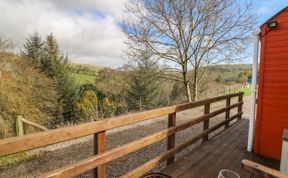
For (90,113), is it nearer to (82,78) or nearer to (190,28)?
(190,28)

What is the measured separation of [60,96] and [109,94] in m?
3.53

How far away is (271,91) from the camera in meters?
3.04

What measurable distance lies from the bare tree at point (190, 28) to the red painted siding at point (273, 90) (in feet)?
22.0

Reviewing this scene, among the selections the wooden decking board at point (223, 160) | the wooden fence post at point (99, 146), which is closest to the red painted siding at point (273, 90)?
the wooden decking board at point (223, 160)

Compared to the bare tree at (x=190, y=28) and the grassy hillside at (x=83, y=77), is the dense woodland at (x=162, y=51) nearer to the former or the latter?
the bare tree at (x=190, y=28)

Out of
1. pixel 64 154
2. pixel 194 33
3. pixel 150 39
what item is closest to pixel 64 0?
pixel 150 39

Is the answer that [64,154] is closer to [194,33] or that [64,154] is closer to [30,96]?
[30,96]

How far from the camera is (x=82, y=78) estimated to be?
54.9 ft

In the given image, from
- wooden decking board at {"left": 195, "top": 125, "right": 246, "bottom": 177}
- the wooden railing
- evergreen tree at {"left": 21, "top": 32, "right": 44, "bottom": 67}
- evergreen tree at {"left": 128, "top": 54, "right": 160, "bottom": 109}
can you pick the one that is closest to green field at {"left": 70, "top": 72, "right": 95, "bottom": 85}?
evergreen tree at {"left": 21, "top": 32, "right": 44, "bottom": 67}

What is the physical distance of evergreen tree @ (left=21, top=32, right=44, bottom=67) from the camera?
47.8 feet

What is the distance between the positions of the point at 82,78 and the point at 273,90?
15.6 m

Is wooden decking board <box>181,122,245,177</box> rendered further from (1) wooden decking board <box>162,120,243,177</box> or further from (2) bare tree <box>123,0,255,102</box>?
(2) bare tree <box>123,0,255,102</box>

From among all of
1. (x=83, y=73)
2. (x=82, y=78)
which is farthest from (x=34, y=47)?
(x=83, y=73)

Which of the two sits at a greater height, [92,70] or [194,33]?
[194,33]
